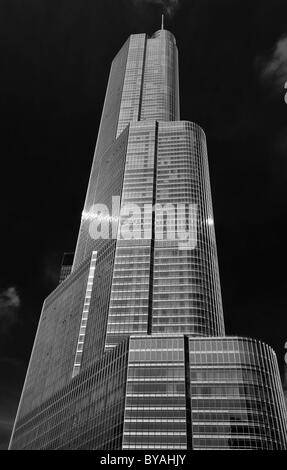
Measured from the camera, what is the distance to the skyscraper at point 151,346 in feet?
362

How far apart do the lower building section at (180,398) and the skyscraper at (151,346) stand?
286 millimetres

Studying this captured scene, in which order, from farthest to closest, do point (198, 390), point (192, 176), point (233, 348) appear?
point (192, 176) < point (233, 348) < point (198, 390)

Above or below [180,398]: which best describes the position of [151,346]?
above

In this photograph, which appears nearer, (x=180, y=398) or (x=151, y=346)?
(x=180, y=398)

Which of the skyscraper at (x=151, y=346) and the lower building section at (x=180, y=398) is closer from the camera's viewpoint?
the lower building section at (x=180, y=398)

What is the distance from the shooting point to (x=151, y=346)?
411ft

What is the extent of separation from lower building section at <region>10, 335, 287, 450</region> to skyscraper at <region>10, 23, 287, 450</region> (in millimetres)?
286

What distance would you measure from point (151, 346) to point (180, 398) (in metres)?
17.5

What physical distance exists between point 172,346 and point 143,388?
49.8 ft

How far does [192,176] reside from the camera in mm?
184000

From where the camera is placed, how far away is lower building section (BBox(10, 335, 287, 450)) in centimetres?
10700
